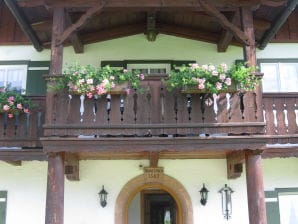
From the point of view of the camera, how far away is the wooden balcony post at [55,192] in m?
8.29

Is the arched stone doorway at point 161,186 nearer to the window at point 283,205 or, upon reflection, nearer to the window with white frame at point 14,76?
the window at point 283,205

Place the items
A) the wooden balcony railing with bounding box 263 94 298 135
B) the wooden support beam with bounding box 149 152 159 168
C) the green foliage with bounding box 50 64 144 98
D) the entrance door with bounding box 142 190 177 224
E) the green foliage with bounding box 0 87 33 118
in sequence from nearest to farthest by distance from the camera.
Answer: the green foliage with bounding box 50 64 144 98
the green foliage with bounding box 0 87 33 118
the wooden balcony railing with bounding box 263 94 298 135
the wooden support beam with bounding box 149 152 159 168
the entrance door with bounding box 142 190 177 224

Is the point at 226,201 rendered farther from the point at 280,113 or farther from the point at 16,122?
the point at 16,122

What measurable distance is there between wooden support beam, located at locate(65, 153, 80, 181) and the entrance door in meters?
3.70

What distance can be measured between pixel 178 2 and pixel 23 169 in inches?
218

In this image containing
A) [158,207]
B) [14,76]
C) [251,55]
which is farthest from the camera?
[158,207]

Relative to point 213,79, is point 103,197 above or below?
below

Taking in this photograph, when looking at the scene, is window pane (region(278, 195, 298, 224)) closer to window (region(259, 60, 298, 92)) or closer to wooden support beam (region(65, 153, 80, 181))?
window (region(259, 60, 298, 92))

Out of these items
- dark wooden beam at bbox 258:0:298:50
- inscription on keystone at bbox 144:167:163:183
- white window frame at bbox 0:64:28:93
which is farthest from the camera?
white window frame at bbox 0:64:28:93

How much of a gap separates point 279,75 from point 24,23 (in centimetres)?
656

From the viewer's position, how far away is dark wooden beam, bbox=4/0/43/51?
32.6 feet

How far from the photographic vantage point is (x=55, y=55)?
896 cm

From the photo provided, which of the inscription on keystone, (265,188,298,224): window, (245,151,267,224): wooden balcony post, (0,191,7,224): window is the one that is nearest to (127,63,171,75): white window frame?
the inscription on keystone

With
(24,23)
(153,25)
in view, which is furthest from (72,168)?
(153,25)
